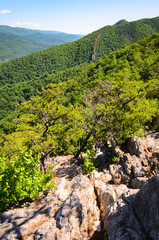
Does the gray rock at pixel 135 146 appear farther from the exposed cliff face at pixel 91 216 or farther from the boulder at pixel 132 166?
the exposed cliff face at pixel 91 216

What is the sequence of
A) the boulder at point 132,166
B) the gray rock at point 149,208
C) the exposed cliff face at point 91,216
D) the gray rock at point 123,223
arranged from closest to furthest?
the gray rock at point 149,208 → the gray rock at point 123,223 → the exposed cliff face at point 91,216 → the boulder at point 132,166

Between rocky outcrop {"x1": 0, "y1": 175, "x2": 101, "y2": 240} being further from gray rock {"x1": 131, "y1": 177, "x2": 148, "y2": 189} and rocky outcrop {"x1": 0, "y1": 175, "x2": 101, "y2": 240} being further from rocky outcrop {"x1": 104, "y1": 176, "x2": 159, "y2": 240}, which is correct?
gray rock {"x1": 131, "y1": 177, "x2": 148, "y2": 189}

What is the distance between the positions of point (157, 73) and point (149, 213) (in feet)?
131

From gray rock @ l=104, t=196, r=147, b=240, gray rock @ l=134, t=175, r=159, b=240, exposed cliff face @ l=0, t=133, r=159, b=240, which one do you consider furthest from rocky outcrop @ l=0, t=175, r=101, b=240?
gray rock @ l=134, t=175, r=159, b=240

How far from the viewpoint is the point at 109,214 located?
7.96m

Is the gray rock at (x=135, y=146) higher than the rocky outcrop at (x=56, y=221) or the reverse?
higher

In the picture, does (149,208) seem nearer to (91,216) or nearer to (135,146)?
(91,216)

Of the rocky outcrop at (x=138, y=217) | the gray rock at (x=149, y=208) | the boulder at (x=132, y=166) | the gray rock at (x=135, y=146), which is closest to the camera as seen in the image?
the gray rock at (x=149, y=208)

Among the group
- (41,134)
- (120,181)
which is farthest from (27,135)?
(120,181)

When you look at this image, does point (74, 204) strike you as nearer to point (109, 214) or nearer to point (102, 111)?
point (109, 214)

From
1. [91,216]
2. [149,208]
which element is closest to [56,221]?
[91,216]

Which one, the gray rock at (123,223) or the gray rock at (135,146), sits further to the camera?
the gray rock at (135,146)

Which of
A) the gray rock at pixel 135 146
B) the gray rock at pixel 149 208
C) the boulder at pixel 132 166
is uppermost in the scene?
the gray rock at pixel 149 208

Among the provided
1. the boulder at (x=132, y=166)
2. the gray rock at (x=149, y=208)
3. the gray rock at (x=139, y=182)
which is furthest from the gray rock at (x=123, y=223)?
the boulder at (x=132, y=166)
